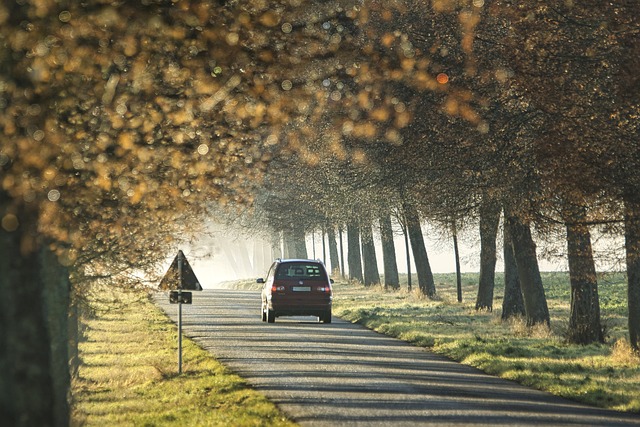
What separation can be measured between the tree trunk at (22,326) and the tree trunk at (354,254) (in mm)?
50950

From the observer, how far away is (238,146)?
13.9m

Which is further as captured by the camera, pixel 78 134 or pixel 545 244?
pixel 545 244

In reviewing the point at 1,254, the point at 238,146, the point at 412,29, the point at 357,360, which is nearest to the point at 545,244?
the point at 357,360

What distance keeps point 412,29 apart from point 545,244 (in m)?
6.66

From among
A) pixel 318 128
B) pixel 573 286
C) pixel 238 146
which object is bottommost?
pixel 573 286

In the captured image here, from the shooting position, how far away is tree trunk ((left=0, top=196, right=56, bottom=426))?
967 centimetres

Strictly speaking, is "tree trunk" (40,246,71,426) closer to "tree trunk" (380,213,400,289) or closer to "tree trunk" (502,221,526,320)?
"tree trunk" (502,221,526,320)

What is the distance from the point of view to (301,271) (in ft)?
102

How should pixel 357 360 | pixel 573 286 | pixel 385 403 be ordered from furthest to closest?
pixel 573 286 → pixel 357 360 → pixel 385 403

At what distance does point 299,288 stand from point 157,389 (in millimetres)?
12175

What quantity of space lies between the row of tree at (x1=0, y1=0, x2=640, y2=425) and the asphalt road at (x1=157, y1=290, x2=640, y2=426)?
3021 mm

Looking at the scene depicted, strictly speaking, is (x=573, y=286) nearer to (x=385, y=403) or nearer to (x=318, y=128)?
(x=385, y=403)

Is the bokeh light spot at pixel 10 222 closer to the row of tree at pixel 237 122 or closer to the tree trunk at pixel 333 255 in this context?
the row of tree at pixel 237 122

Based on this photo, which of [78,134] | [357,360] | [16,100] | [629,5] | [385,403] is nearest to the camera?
[16,100]
